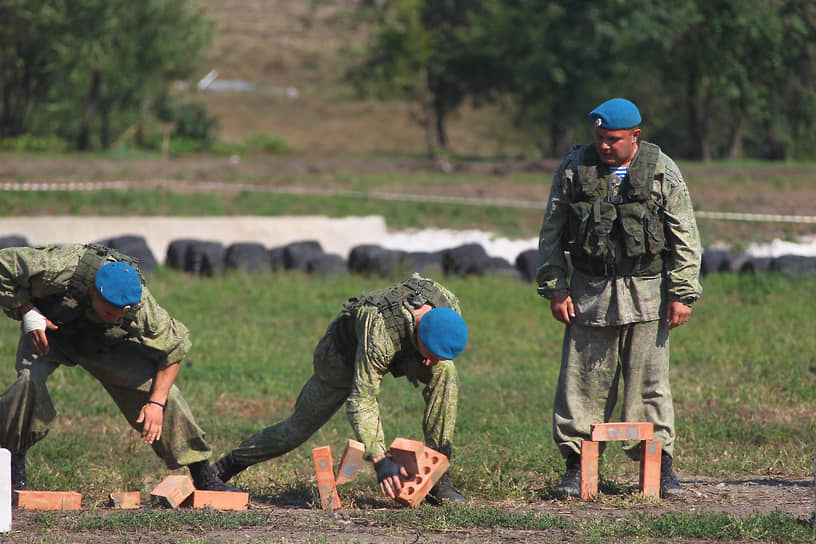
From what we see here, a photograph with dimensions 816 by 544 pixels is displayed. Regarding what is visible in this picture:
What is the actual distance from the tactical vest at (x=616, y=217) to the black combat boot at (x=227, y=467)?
2.54m

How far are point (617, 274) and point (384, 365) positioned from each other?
5.23 ft

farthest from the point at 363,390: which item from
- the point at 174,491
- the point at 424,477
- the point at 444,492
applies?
the point at 174,491

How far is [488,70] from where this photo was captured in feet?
115

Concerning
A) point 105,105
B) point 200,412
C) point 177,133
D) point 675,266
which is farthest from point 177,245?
point 177,133

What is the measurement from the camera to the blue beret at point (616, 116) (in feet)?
20.3

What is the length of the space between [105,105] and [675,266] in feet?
93.1

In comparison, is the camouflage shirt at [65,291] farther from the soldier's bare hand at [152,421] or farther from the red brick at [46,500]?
the red brick at [46,500]

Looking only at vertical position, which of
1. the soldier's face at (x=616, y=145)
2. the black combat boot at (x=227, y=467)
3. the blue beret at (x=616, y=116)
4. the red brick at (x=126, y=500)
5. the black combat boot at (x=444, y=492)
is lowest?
the red brick at (x=126, y=500)

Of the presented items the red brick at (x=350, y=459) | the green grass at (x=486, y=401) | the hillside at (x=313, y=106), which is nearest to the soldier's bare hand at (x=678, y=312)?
the green grass at (x=486, y=401)

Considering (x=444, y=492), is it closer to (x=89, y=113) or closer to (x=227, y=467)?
(x=227, y=467)

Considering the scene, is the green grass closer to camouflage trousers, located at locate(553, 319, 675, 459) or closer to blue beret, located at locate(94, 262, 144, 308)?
camouflage trousers, located at locate(553, 319, 675, 459)

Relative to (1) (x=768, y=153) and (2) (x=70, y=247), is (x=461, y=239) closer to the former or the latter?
(2) (x=70, y=247)

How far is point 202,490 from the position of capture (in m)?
6.48

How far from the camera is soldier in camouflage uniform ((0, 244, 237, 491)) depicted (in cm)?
589
